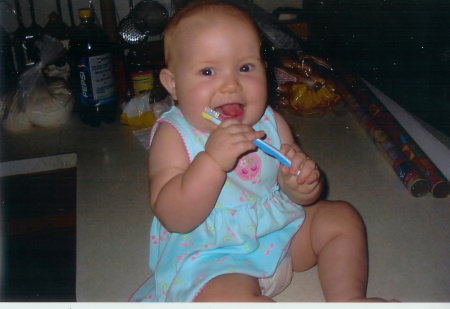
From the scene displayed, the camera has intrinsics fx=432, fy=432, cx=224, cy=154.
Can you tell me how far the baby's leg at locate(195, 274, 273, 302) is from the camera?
0.52m

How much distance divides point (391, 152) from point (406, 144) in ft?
0.11

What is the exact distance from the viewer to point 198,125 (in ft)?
2.04

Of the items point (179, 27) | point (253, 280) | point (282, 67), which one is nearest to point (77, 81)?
point (282, 67)

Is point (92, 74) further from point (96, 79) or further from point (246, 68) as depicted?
point (246, 68)

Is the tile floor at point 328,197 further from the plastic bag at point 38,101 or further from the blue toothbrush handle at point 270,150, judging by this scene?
the blue toothbrush handle at point 270,150

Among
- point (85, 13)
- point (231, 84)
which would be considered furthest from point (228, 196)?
point (85, 13)

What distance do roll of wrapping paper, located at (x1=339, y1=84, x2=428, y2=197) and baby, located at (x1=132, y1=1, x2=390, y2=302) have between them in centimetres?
24

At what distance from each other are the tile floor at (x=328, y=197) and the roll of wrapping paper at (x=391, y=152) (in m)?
0.02

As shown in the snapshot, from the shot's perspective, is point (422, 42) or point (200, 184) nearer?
point (200, 184)

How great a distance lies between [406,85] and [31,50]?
3.21 feet

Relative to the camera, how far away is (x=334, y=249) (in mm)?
610

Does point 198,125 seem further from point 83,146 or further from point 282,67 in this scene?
point 282,67

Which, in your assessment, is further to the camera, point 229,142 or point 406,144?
point 406,144

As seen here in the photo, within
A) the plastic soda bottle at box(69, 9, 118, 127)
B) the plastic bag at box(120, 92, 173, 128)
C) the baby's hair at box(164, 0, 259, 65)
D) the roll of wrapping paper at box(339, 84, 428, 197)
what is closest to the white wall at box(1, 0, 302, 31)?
the plastic soda bottle at box(69, 9, 118, 127)
